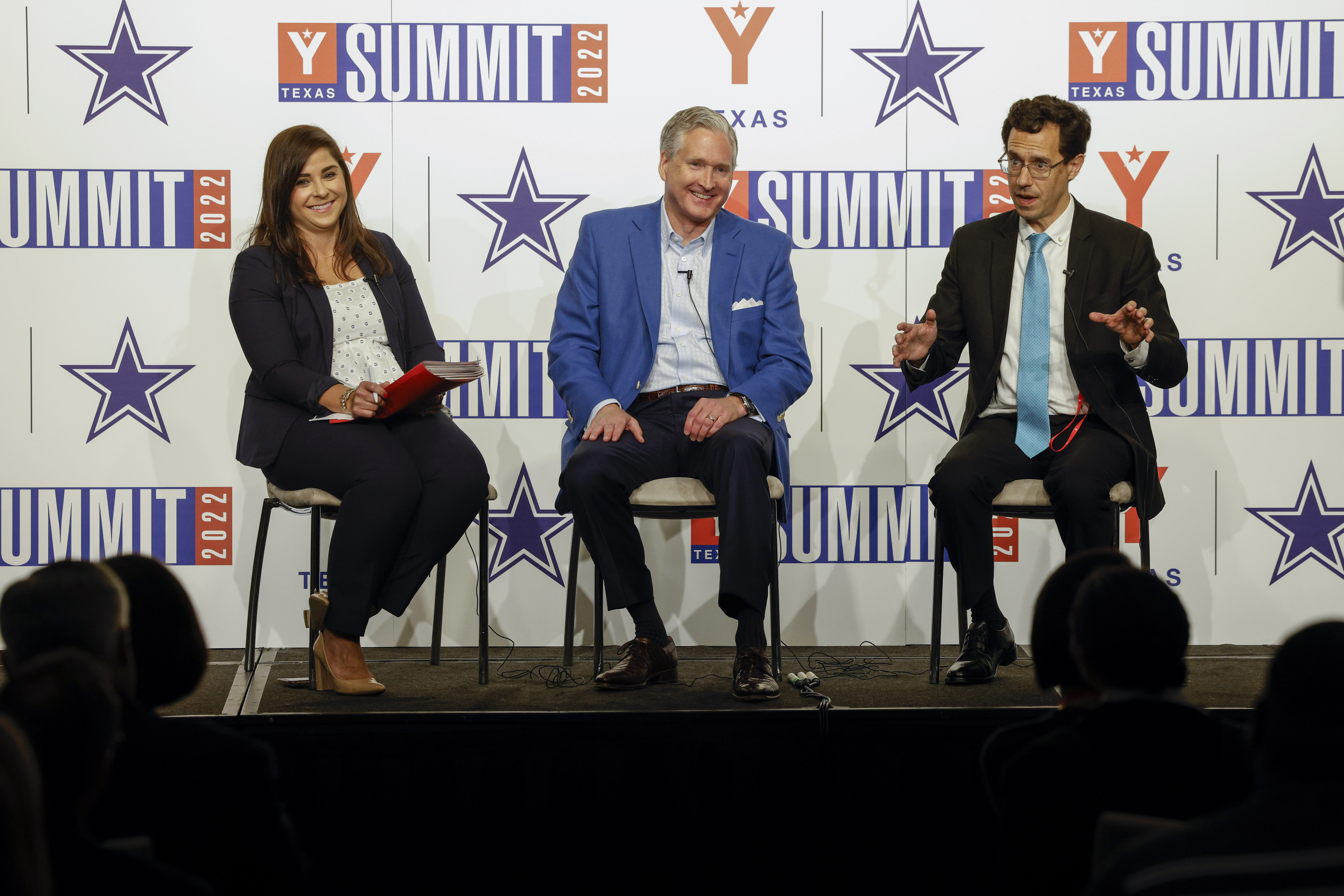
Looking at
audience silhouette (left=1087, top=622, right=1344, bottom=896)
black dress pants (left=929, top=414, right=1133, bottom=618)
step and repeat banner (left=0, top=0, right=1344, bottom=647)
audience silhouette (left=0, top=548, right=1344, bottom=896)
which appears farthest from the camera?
step and repeat banner (left=0, top=0, right=1344, bottom=647)

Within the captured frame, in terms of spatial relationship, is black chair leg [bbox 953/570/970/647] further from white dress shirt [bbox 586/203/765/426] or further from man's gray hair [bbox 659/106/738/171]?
man's gray hair [bbox 659/106/738/171]

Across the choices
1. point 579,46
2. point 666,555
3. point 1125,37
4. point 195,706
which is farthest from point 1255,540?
point 195,706

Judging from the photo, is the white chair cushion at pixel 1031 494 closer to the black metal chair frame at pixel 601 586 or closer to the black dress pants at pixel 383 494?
the black metal chair frame at pixel 601 586

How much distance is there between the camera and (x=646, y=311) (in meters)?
3.06

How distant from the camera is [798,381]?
3.00 m

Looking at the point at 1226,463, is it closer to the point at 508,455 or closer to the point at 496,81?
the point at 508,455

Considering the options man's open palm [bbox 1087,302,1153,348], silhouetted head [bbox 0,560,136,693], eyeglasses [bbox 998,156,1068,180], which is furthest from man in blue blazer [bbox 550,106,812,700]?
silhouetted head [bbox 0,560,136,693]

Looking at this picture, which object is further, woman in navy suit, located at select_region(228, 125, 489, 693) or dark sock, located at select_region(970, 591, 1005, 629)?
dark sock, located at select_region(970, 591, 1005, 629)

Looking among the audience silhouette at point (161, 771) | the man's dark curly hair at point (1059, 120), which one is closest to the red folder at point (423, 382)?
the audience silhouette at point (161, 771)

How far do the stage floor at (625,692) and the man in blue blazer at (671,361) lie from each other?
15 cm

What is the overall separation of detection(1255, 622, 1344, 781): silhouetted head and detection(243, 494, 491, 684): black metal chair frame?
2.13 m

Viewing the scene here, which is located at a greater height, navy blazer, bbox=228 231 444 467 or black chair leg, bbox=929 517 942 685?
navy blazer, bbox=228 231 444 467

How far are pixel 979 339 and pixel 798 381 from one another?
491 millimetres

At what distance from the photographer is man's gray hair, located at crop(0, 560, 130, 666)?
117 centimetres
